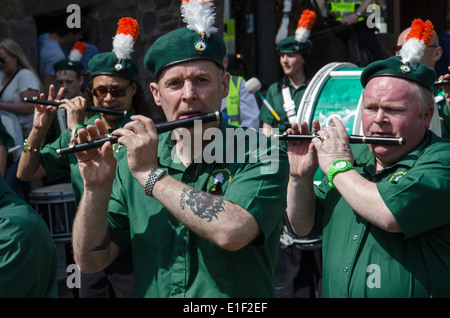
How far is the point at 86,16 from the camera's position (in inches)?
331

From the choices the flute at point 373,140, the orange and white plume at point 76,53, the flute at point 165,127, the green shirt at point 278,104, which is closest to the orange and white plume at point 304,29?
the green shirt at point 278,104

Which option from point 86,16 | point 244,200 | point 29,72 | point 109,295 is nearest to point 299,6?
point 86,16

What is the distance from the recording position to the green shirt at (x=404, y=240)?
8.56 feet

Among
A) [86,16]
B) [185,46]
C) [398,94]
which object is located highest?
[86,16]

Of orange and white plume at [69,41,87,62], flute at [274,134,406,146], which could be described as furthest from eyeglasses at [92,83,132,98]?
flute at [274,134,406,146]

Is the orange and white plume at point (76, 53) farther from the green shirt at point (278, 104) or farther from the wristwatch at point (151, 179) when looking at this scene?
the wristwatch at point (151, 179)

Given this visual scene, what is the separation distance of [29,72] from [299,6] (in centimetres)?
457

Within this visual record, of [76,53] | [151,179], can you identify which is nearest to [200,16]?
[151,179]

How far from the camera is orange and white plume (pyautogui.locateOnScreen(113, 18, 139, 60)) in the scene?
4336mm

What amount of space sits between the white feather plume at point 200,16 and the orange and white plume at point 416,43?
842 mm

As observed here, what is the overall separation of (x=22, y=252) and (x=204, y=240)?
2.39 feet

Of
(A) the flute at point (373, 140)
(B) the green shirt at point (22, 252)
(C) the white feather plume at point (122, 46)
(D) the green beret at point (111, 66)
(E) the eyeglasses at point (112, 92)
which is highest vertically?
(C) the white feather plume at point (122, 46)

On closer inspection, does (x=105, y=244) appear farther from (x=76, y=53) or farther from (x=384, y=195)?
(x=76, y=53)

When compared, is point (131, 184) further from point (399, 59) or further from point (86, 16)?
point (86, 16)
